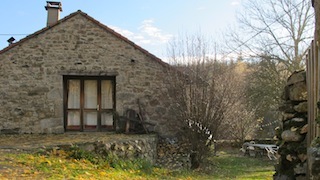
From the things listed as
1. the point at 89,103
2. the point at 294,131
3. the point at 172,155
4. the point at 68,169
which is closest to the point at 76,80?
the point at 89,103

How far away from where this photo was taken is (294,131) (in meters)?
4.61

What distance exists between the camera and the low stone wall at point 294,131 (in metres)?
4.44

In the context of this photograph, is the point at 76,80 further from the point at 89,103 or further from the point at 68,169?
the point at 68,169

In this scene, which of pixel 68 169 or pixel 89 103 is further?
pixel 89 103

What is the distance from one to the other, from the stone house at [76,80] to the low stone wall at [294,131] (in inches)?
317

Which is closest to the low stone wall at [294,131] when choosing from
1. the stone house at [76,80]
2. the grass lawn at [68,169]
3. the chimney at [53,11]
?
the grass lawn at [68,169]

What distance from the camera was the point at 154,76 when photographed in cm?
1310

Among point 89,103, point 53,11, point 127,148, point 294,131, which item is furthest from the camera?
point 53,11

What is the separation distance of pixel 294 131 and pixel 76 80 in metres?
10.1

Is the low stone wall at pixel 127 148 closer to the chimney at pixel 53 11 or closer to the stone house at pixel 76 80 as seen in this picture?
the stone house at pixel 76 80

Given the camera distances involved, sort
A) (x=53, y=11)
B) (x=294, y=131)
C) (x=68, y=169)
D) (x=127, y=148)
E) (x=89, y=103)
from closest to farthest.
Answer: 1. (x=294, y=131)
2. (x=68, y=169)
3. (x=127, y=148)
4. (x=89, y=103)
5. (x=53, y=11)

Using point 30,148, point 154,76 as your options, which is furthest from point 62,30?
point 30,148

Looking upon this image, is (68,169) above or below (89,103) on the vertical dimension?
below

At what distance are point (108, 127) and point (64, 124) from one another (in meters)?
1.63
